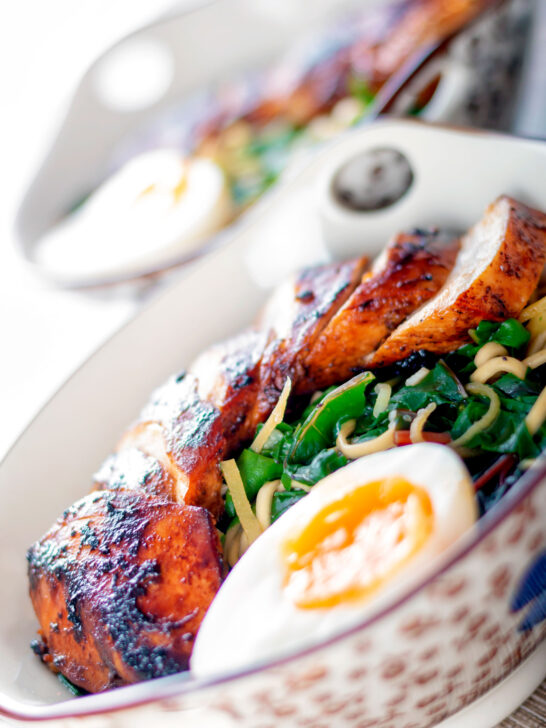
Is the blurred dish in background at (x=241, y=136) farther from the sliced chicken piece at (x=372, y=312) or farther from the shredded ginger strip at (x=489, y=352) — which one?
the shredded ginger strip at (x=489, y=352)

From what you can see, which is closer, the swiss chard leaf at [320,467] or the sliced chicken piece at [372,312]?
the swiss chard leaf at [320,467]

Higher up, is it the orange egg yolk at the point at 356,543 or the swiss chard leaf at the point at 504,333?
the orange egg yolk at the point at 356,543

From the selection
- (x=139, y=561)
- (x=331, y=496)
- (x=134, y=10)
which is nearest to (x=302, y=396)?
(x=331, y=496)

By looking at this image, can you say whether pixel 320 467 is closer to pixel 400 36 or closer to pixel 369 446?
pixel 369 446

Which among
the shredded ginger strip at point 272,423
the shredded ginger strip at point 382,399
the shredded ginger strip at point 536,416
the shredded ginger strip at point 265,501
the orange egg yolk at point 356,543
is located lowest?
the shredded ginger strip at point 536,416

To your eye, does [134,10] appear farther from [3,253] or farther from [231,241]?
[231,241]

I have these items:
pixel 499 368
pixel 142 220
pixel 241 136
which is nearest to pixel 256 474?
pixel 499 368

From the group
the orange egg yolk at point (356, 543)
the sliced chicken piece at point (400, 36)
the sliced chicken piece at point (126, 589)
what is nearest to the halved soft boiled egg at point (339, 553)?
the orange egg yolk at point (356, 543)
